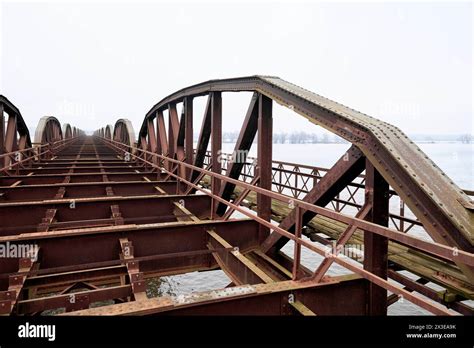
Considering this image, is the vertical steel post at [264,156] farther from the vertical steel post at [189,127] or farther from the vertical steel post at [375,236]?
the vertical steel post at [189,127]

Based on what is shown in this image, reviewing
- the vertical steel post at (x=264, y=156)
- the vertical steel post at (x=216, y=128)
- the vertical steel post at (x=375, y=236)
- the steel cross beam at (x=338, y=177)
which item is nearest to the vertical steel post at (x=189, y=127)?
the vertical steel post at (x=216, y=128)

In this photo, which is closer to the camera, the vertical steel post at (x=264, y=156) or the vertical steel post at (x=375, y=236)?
the vertical steel post at (x=375, y=236)

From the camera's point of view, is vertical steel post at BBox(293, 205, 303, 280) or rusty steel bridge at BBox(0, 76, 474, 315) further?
vertical steel post at BBox(293, 205, 303, 280)

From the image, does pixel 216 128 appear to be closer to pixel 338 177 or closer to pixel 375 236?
pixel 338 177

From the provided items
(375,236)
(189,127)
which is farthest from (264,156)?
(189,127)

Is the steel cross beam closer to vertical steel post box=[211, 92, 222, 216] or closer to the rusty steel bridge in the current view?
the rusty steel bridge

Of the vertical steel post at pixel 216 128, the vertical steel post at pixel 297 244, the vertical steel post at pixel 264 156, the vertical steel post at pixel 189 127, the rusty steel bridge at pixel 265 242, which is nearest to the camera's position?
the rusty steel bridge at pixel 265 242

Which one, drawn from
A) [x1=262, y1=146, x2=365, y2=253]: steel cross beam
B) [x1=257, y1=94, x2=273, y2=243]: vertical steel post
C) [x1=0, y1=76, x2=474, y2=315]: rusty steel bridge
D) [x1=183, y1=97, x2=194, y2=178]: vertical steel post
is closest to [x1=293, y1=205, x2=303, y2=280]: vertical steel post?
[x1=0, y1=76, x2=474, y2=315]: rusty steel bridge

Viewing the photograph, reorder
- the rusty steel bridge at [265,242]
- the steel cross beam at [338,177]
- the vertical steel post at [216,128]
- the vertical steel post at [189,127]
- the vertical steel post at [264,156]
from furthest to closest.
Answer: the vertical steel post at [189,127] → the vertical steel post at [216,128] → the vertical steel post at [264,156] → the steel cross beam at [338,177] → the rusty steel bridge at [265,242]

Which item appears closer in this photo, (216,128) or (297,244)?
(297,244)

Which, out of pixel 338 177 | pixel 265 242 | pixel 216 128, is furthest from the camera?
pixel 216 128

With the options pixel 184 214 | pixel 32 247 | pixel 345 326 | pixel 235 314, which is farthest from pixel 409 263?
pixel 32 247

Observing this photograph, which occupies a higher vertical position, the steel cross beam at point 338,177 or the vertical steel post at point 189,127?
the vertical steel post at point 189,127

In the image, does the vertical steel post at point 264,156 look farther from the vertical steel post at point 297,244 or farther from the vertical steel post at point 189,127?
the vertical steel post at point 189,127
